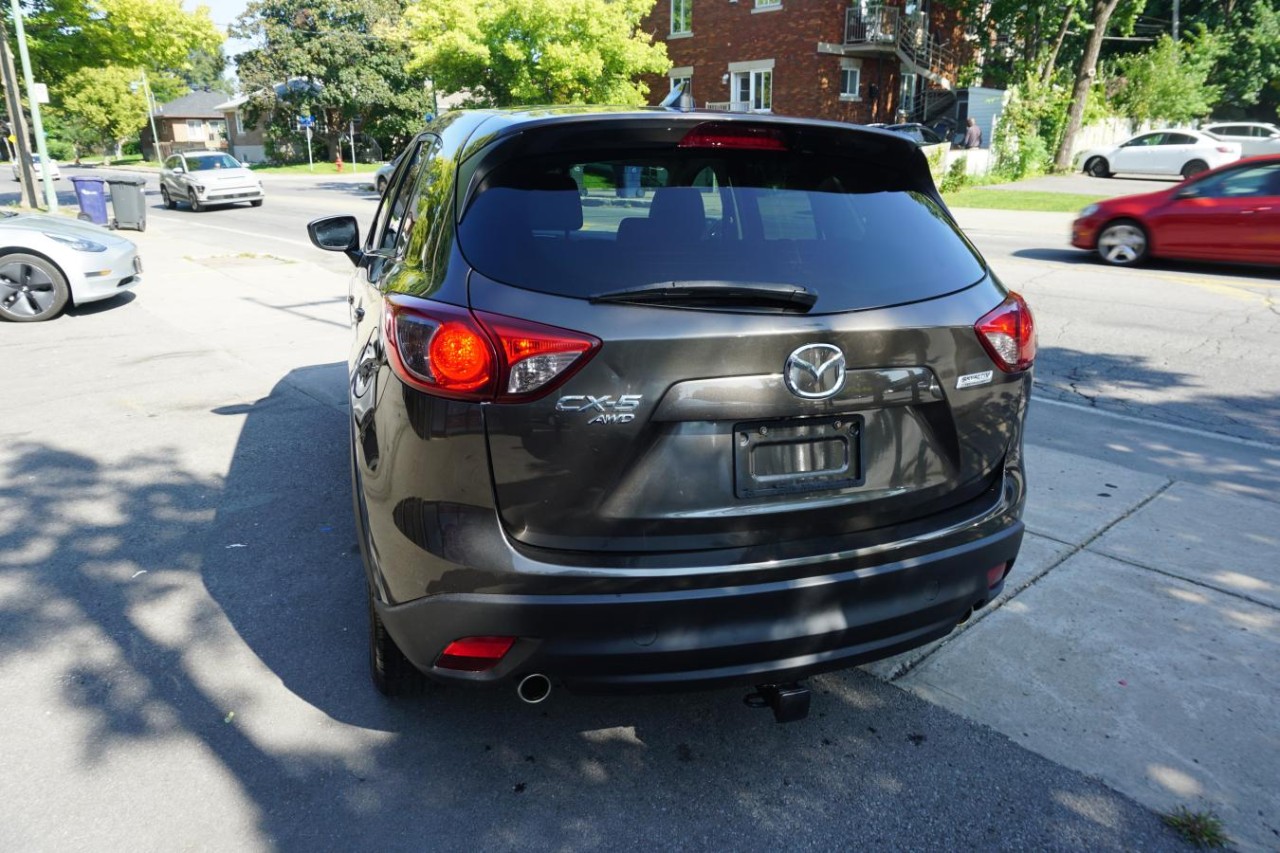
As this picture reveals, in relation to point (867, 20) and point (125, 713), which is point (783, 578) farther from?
point (867, 20)

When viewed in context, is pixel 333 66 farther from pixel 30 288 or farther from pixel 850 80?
pixel 30 288

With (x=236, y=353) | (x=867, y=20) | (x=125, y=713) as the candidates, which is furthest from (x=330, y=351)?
(x=867, y=20)

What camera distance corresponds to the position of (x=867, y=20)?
1248 inches

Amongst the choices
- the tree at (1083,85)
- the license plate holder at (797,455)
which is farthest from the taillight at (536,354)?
the tree at (1083,85)

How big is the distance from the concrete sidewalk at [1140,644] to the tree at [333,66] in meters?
49.4

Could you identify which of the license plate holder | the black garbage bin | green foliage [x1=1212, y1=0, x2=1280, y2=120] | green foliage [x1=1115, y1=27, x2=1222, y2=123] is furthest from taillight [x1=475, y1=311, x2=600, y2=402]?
green foliage [x1=1212, y1=0, x2=1280, y2=120]

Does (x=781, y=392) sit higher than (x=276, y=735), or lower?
higher

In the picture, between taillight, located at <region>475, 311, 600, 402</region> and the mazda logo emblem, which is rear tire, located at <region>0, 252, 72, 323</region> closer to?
taillight, located at <region>475, 311, 600, 402</region>

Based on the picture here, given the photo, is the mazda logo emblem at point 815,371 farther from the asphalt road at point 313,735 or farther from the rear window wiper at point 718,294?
the asphalt road at point 313,735

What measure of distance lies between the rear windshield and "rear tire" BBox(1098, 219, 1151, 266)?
440 inches

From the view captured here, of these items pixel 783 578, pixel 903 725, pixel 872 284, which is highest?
pixel 872 284

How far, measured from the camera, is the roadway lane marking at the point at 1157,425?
18.5 feet

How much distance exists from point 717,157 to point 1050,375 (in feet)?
17.8

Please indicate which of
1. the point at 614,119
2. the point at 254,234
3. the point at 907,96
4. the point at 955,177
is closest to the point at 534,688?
the point at 614,119
